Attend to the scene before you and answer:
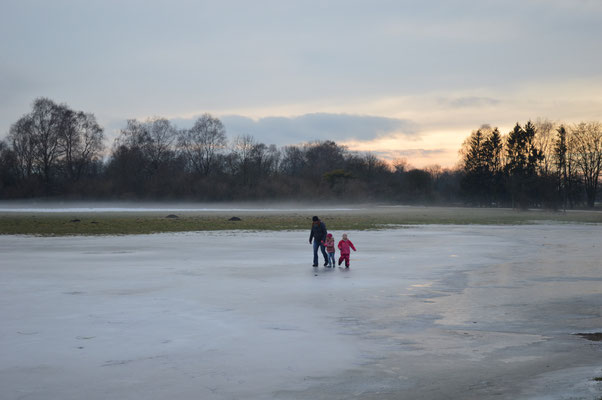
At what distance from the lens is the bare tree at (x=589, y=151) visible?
9375 cm

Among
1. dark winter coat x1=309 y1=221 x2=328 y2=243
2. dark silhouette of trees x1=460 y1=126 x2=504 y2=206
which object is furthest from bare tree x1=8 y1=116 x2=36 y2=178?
dark winter coat x1=309 y1=221 x2=328 y2=243

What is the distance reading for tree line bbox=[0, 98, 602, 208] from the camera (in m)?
92.8

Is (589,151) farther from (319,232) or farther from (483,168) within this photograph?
(319,232)

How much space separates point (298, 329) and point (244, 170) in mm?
102752

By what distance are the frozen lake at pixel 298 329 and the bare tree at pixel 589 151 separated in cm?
8395

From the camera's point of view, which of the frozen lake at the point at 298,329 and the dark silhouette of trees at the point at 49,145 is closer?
the frozen lake at the point at 298,329

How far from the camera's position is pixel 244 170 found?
11125 centimetres

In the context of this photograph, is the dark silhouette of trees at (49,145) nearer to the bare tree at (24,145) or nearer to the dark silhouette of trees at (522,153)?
the bare tree at (24,145)

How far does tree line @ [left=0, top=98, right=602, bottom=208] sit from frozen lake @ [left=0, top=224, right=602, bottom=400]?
68.9m

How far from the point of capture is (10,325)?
9320 millimetres

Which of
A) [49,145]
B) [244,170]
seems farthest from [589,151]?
[49,145]

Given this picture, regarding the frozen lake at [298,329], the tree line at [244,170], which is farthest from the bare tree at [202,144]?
the frozen lake at [298,329]

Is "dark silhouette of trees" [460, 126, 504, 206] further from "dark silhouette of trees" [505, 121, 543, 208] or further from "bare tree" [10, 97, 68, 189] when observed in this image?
"bare tree" [10, 97, 68, 189]

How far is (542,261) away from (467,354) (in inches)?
487
